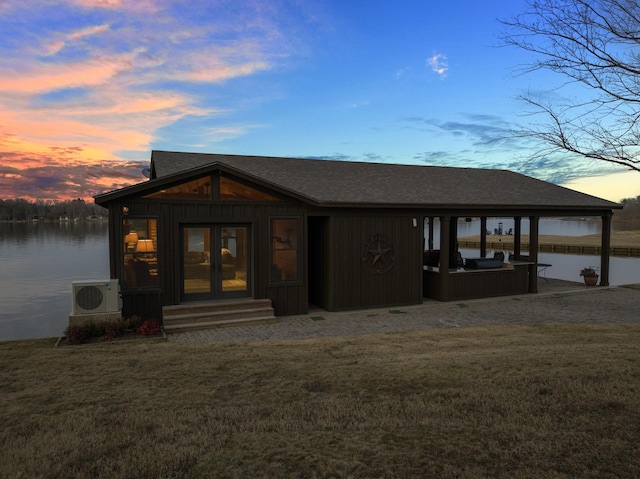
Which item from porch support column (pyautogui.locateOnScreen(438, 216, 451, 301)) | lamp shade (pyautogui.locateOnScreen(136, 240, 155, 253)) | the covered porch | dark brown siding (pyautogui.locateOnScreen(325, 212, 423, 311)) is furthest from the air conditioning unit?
porch support column (pyautogui.locateOnScreen(438, 216, 451, 301))

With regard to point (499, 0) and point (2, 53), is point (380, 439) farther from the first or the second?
point (2, 53)

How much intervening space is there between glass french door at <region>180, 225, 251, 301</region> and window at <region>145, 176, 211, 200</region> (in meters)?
0.70

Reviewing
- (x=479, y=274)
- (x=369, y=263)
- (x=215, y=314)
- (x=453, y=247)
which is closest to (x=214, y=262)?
(x=215, y=314)

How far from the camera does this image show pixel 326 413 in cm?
396


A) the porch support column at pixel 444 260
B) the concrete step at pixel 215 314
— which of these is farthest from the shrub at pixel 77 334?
the porch support column at pixel 444 260

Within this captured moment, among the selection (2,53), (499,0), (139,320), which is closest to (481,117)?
(499,0)

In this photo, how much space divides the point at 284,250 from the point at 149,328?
3.51 metres

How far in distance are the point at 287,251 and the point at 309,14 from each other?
7506 mm

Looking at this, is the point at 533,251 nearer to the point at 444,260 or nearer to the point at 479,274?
the point at 479,274

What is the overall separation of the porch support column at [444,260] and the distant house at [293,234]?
0.03 m

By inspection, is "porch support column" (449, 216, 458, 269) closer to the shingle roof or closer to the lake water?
the shingle roof

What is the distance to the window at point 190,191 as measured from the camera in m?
9.06

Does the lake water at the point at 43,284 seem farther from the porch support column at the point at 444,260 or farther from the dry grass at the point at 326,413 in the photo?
the porch support column at the point at 444,260

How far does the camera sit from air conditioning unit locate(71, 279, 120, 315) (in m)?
8.18
